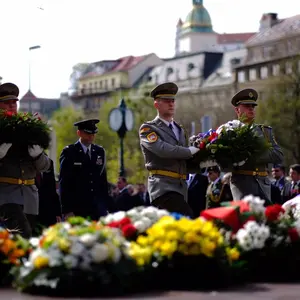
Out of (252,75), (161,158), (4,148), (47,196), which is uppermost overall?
(252,75)

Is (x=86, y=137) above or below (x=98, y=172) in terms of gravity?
above

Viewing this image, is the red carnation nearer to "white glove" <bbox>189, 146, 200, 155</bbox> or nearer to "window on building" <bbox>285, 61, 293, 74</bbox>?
"white glove" <bbox>189, 146, 200, 155</bbox>

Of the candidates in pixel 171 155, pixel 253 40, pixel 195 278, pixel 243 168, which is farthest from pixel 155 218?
pixel 253 40

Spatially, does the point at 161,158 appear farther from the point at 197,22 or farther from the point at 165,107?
the point at 197,22

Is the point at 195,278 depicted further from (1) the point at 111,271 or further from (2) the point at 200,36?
(2) the point at 200,36

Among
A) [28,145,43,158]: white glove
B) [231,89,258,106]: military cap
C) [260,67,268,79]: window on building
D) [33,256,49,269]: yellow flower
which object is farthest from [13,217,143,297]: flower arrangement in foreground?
[260,67,268,79]: window on building

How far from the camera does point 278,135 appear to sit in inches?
2456

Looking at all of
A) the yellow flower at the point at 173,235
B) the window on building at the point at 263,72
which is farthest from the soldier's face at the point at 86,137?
the window on building at the point at 263,72

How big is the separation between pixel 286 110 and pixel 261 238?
2206 inches

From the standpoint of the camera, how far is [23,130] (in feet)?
35.8

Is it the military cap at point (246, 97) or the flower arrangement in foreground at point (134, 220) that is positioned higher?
the military cap at point (246, 97)

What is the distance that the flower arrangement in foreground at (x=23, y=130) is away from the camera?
1087 centimetres

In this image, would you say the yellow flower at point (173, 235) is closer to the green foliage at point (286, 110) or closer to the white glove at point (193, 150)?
the white glove at point (193, 150)

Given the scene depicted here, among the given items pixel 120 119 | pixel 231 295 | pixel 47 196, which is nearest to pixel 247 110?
pixel 47 196
